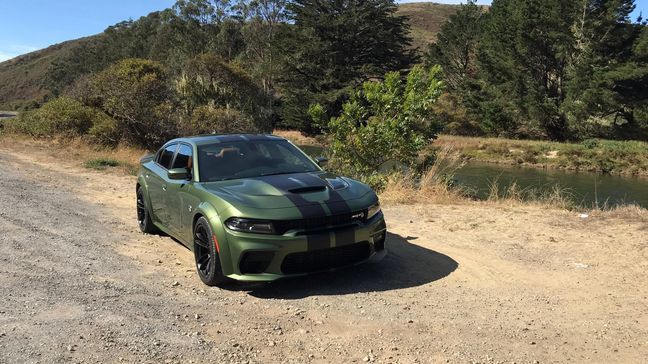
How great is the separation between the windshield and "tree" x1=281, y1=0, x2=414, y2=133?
138 feet

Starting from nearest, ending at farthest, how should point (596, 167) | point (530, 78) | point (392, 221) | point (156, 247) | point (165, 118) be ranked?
1. point (156, 247)
2. point (392, 221)
3. point (165, 118)
4. point (596, 167)
5. point (530, 78)

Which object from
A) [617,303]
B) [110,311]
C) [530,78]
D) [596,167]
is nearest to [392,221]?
[617,303]

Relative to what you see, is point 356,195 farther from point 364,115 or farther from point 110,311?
point 364,115

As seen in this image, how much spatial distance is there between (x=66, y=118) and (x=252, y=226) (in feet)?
64.9

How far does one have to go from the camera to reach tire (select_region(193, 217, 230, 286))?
523 cm

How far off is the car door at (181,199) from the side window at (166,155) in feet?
0.69

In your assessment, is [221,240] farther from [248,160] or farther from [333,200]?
[248,160]

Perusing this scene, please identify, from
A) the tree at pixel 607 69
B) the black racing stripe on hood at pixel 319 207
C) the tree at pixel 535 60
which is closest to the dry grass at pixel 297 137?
the tree at pixel 535 60

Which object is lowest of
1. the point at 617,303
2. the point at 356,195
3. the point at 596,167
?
the point at 596,167

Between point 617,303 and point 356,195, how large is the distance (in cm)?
266

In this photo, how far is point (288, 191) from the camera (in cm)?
536

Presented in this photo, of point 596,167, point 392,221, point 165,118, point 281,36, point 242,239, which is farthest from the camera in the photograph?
point 281,36

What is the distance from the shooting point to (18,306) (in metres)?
4.68

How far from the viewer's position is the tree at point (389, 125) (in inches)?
505
